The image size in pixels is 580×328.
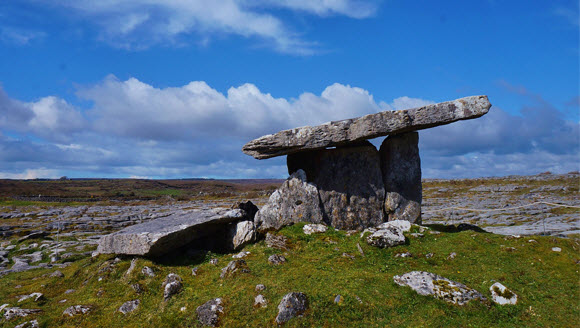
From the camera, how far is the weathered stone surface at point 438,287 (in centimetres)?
1037

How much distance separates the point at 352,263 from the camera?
42.9ft

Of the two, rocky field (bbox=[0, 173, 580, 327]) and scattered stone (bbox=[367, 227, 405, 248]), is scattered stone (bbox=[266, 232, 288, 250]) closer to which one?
rocky field (bbox=[0, 173, 580, 327])

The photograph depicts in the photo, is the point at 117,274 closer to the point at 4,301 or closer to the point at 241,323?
the point at 4,301

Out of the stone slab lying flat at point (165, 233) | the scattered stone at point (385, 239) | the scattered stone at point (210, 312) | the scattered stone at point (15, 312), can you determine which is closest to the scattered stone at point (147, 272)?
the stone slab lying flat at point (165, 233)

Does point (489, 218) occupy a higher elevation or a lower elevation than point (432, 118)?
lower

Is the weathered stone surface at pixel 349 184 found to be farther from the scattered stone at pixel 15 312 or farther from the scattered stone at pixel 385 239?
the scattered stone at pixel 15 312

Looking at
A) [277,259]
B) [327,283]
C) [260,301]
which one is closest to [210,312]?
[260,301]

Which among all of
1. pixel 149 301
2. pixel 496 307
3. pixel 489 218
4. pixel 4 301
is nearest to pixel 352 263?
pixel 496 307

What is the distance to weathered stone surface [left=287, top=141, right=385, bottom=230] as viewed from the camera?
57.7 feet

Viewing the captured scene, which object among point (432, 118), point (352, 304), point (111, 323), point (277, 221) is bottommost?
point (111, 323)

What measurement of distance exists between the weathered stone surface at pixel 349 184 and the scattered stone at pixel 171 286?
7426 mm

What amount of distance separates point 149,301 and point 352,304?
7142mm

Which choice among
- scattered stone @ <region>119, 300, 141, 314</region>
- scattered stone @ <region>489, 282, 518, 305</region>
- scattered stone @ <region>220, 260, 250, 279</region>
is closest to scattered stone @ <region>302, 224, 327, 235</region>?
scattered stone @ <region>220, 260, 250, 279</region>

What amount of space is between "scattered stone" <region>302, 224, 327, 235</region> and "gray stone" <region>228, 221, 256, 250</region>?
250cm
